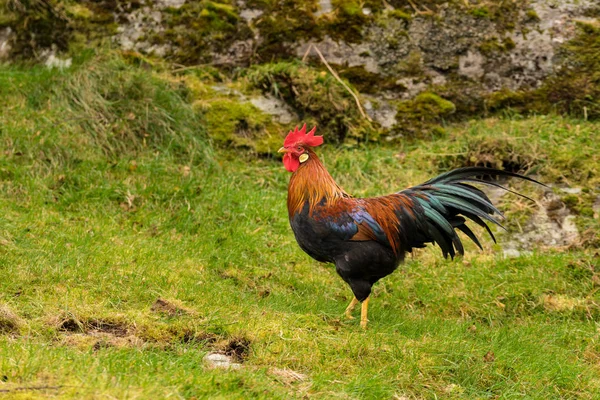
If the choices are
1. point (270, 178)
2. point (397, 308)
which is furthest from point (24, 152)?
point (397, 308)

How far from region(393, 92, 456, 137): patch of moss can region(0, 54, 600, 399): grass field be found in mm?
254

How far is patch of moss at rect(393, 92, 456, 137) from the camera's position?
895 centimetres

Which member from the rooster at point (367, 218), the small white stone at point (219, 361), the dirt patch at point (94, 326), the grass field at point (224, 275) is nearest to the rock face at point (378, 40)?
the grass field at point (224, 275)

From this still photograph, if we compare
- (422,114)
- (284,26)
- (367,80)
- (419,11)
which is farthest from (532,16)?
(284,26)

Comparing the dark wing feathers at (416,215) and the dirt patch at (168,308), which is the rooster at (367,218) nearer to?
the dark wing feathers at (416,215)

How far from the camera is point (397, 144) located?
8.86m

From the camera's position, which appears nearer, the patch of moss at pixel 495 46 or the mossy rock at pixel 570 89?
the mossy rock at pixel 570 89

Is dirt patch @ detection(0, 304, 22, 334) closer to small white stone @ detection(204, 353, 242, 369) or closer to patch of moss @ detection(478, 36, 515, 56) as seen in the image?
small white stone @ detection(204, 353, 242, 369)

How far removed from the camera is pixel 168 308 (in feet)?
15.5

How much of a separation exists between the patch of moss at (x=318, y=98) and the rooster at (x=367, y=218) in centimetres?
328

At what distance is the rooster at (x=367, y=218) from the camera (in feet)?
17.0

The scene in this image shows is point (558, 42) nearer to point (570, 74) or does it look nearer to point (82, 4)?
point (570, 74)

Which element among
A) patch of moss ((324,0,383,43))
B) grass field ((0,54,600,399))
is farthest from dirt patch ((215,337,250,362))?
patch of moss ((324,0,383,43))

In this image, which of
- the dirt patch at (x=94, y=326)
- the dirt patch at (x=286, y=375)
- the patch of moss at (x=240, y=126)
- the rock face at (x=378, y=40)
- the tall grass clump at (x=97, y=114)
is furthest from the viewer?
the rock face at (x=378, y=40)
